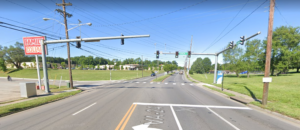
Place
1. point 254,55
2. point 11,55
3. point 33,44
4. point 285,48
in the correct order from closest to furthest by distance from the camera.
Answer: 1. point 33,44
2. point 285,48
3. point 254,55
4. point 11,55

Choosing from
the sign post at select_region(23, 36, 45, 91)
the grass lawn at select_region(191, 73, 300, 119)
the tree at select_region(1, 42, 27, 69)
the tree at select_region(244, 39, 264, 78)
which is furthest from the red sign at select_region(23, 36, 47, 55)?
the tree at select_region(1, 42, 27, 69)

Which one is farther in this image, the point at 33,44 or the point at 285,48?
the point at 285,48

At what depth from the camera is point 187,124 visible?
5.44 m

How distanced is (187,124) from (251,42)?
6014 centimetres

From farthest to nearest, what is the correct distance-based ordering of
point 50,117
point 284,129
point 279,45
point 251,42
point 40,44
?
Answer: point 251,42 < point 279,45 < point 40,44 < point 50,117 < point 284,129

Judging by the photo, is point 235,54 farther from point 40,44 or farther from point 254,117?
point 40,44

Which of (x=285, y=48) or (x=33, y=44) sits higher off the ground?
(x=285, y=48)

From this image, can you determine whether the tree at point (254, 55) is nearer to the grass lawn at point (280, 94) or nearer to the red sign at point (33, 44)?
the grass lawn at point (280, 94)

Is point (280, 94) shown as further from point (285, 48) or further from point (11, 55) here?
point (11, 55)

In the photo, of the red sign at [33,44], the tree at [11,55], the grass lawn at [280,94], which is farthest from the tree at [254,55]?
the tree at [11,55]

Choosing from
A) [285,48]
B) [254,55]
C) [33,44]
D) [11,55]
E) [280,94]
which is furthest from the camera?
[11,55]

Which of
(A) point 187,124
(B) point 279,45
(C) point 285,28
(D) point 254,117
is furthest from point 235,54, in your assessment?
(A) point 187,124


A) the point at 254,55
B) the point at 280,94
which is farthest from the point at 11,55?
the point at 254,55

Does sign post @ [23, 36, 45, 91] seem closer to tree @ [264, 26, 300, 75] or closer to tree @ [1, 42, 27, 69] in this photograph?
tree @ [264, 26, 300, 75]
